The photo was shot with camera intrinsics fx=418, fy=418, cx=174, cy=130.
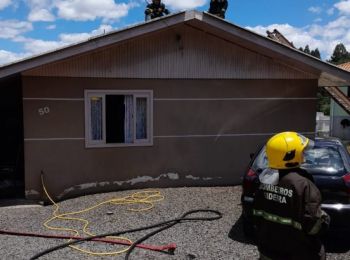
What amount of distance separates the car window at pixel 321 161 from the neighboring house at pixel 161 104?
3.48 metres

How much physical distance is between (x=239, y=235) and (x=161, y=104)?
13.3 ft

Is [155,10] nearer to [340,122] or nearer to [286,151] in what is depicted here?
[286,151]

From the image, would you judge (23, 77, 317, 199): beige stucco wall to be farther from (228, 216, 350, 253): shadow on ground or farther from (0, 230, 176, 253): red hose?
(228, 216, 350, 253): shadow on ground

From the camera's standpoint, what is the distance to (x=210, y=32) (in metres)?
9.62

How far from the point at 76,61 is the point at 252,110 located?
14.2 feet

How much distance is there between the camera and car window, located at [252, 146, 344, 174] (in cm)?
596

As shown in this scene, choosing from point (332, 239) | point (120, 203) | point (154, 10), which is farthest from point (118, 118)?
point (332, 239)

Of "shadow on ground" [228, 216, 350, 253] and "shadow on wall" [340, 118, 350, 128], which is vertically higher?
"shadow on wall" [340, 118, 350, 128]

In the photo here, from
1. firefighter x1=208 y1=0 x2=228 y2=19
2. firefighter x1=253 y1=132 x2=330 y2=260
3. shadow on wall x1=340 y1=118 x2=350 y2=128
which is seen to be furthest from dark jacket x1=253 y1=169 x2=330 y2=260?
shadow on wall x1=340 y1=118 x2=350 y2=128

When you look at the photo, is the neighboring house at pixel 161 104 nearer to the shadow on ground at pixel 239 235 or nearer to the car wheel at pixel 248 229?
the shadow on ground at pixel 239 235

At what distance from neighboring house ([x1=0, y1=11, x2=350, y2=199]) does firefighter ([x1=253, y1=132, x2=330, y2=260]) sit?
6043mm

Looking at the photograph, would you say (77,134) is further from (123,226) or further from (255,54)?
(255,54)

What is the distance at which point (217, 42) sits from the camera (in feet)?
32.1

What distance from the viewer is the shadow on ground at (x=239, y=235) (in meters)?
6.28
